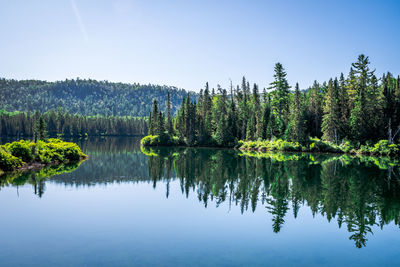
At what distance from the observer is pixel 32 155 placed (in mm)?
38094

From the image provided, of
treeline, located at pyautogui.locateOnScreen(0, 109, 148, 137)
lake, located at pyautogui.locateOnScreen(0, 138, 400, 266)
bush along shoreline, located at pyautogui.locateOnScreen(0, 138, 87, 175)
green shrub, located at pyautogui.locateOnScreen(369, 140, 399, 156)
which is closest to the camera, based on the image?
lake, located at pyautogui.locateOnScreen(0, 138, 400, 266)

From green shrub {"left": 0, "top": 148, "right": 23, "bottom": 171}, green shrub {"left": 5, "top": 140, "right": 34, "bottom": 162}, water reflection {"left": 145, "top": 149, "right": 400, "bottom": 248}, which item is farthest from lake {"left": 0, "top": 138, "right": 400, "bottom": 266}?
green shrub {"left": 5, "top": 140, "right": 34, "bottom": 162}

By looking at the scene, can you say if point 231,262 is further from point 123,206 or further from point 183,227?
point 123,206

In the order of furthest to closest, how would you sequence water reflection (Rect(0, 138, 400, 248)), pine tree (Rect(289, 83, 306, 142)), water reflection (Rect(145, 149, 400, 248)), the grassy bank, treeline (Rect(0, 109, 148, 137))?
1. treeline (Rect(0, 109, 148, 137))
2. pine tree (Rect(289, 83, 306, 142))
3. the grassy bank
4. water reflection (Rect(0, 138, 400, 248))
5. water reflection (Rect(145, 149, 400, 248))

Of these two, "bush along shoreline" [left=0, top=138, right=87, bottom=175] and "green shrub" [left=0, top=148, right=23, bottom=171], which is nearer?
"green shrub" [left=0, top=148, right=23, bottom=171]

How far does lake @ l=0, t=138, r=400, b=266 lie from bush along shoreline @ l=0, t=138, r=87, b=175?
385cm

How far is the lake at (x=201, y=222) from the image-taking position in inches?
483

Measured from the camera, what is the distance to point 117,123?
186750mm

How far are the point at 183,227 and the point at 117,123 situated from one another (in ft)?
583

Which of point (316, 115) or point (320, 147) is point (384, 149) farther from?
point (316, 115)

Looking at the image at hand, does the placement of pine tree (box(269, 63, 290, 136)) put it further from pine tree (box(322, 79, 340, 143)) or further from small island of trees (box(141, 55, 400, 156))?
pine tree (box(322, 79, 340, 143))

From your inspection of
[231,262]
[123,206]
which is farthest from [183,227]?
[123,206]

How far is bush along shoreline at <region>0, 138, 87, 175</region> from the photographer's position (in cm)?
3250

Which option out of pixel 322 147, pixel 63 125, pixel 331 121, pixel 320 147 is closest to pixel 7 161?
pixel 320 147
